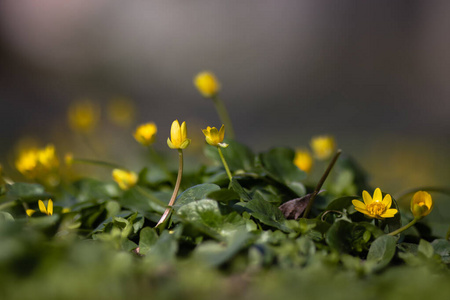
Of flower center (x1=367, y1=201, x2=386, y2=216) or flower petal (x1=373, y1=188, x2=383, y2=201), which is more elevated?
flower petal (x1=373, y1=188, x2=383, y2=201)

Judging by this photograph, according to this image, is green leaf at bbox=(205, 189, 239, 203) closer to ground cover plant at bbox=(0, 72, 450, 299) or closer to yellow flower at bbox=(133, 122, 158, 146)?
ground cover plant at bbox=(0, 72, 450, 299)

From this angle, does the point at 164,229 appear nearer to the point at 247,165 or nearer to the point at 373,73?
the point at 247,165

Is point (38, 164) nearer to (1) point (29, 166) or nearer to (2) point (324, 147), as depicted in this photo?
(1) point (29, 166)

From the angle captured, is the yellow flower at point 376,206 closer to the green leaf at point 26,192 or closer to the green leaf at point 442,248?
the green leaf at point 442,248

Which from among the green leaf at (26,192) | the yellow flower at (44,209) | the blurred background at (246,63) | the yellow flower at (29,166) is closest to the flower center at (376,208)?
the yellow flower at (44,209)

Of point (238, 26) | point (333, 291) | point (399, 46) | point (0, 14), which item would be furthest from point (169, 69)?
point (333, 291)

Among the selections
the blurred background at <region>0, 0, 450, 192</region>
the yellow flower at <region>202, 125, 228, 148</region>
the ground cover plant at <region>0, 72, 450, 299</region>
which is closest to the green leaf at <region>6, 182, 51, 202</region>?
the ground cover plant at <region>0, 72, 450, 299</region>
